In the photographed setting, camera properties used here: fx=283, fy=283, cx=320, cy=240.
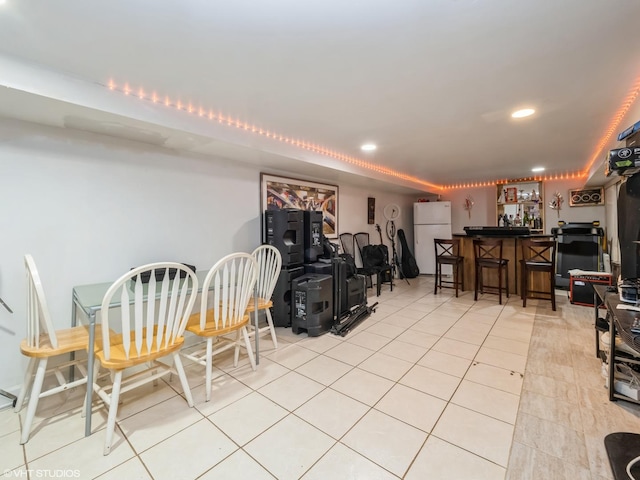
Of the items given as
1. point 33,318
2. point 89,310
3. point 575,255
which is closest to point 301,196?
point 89,310

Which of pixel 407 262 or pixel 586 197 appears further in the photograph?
pixel 407 262

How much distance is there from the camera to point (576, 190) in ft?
17.7

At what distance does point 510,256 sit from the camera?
184 inches

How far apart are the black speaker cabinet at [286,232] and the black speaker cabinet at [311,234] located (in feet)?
0.45

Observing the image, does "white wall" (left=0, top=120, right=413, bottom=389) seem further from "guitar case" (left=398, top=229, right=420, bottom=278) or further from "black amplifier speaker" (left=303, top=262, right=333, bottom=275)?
"guitar case" (left=398, top=229, right=420, bottom=278)

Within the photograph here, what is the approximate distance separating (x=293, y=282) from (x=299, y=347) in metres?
0.70

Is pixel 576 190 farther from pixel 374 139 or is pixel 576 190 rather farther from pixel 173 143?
pixel 173 143

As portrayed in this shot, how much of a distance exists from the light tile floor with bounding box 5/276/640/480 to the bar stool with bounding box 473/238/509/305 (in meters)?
1.39

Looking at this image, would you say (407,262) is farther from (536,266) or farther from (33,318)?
(33,318)

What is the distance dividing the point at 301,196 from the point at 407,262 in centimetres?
331

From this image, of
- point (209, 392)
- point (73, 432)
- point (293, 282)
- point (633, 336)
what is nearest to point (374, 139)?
point (293, 282)

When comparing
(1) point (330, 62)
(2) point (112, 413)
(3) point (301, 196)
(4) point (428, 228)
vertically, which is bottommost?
(2) point (112, 413)

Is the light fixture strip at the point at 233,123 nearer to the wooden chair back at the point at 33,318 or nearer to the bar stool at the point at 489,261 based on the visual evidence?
the wooden chair back at the point at 33,318

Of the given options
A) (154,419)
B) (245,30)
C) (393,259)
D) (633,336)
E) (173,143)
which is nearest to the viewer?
(633,336)
